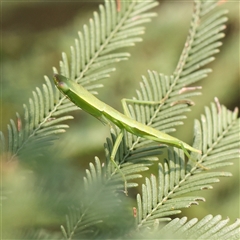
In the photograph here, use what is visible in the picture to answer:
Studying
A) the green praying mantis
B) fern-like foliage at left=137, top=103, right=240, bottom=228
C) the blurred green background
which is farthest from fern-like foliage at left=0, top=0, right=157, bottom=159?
the blurred green background

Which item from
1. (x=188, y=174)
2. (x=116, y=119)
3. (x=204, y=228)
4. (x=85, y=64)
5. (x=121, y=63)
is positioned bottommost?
(x=204, y=228)

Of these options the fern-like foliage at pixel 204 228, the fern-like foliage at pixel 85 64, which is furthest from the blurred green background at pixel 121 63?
the fern-like foliage at pixel 204 228

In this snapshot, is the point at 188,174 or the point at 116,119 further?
the point at 116,119

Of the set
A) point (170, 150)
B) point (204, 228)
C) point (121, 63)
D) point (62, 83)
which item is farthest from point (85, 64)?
point (121, 63)

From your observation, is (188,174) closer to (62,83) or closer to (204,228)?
(204,228)

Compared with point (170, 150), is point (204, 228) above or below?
below

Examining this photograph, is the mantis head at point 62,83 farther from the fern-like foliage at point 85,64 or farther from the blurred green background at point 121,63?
the blurred green background at point 121,63

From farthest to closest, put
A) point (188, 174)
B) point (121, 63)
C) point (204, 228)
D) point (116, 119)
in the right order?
point (121, 63) → point (116, 119) → point (188, 174) → point (204, 228)

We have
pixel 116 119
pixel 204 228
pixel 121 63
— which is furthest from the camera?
pixel 121 63

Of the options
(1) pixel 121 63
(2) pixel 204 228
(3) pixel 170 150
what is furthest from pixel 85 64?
(1) pixel 121 63
